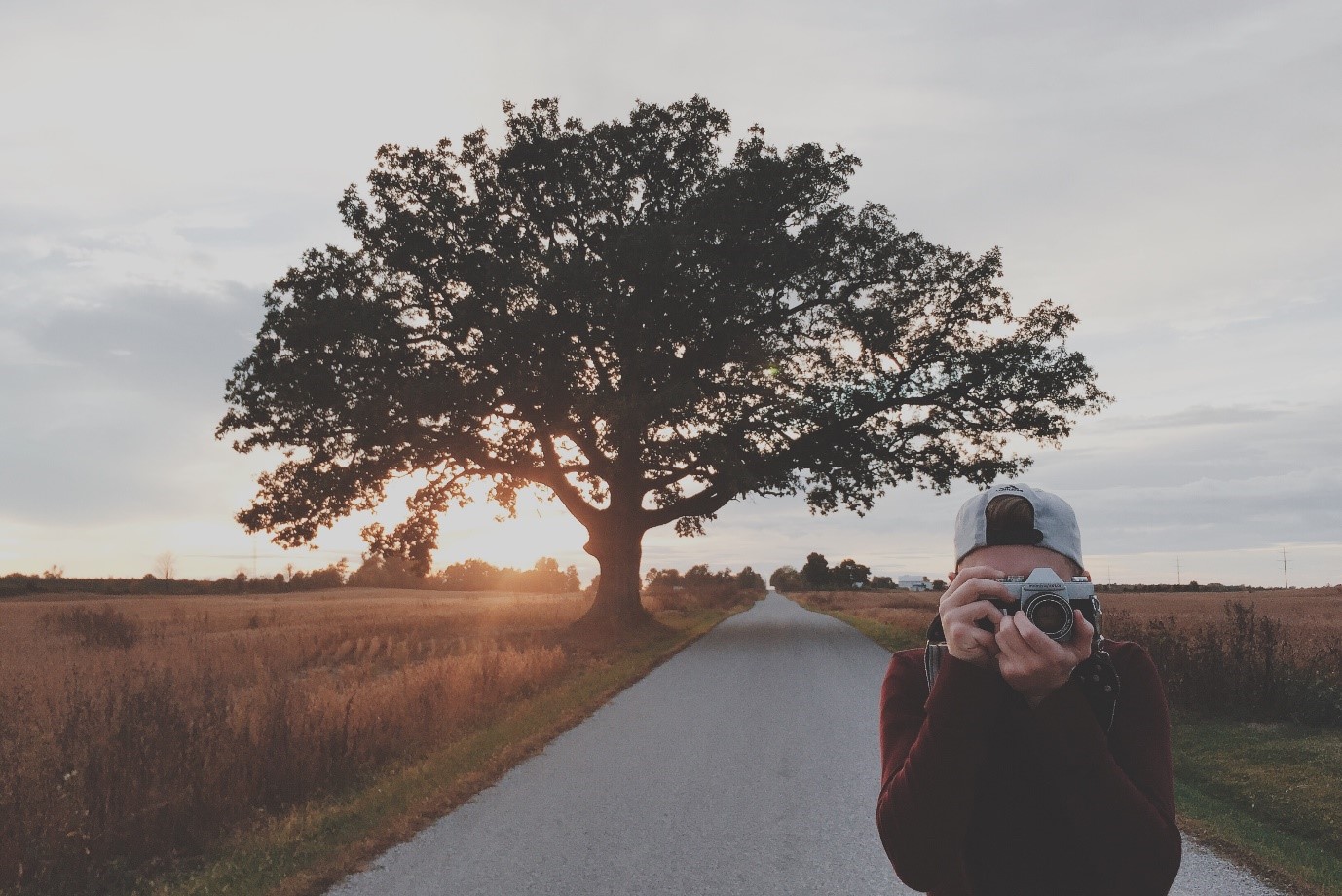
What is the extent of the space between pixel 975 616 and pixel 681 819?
5.27 meters

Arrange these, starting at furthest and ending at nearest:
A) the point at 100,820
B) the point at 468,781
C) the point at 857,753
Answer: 1. the point at 857,753
2. the point at 468,781
3. the point at 100,820

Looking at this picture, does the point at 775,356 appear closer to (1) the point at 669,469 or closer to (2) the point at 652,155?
(1) the point at 669,469

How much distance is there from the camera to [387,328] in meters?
20.7

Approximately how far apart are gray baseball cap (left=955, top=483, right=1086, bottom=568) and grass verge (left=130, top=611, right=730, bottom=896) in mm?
4682

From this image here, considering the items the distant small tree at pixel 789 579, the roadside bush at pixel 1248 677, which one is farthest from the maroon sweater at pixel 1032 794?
the distant small tree at pixel 789 579

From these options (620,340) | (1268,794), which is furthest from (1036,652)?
(620,340)

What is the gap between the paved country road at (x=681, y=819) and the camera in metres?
5.06

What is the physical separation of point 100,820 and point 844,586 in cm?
13846

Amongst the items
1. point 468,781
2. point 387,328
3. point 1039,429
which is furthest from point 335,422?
point 1039,429

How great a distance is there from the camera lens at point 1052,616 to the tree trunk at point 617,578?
22.3m

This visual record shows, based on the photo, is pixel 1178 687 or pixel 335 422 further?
pixel 335 422

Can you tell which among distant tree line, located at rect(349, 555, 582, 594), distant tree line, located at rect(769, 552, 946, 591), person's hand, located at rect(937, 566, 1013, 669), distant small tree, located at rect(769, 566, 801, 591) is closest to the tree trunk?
person's hand, located at rect(937, 566, 1013, 669)

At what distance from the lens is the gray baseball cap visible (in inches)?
74.0

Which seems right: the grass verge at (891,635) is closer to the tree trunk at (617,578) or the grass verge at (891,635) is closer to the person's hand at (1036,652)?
the tree trunk at (617,578)
